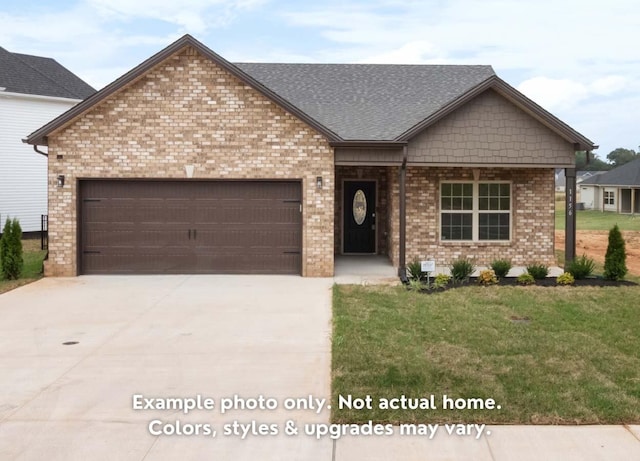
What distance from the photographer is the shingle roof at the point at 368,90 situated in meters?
16.7

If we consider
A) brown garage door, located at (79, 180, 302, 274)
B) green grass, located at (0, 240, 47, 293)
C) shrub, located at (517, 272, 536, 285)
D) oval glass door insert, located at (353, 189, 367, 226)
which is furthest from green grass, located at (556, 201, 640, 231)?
green grass, located at (0, 240, 47, 293)

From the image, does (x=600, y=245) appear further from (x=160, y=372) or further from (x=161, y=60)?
(x=160, y=372)

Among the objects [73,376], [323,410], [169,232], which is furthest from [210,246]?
[323,410]

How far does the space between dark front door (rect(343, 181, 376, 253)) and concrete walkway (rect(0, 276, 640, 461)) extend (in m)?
7.46

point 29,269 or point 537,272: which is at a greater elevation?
point 537,272

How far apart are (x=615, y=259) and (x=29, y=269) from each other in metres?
13.6

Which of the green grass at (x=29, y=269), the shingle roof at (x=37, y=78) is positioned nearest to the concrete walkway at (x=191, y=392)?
the green grass at (x=29, y=269)

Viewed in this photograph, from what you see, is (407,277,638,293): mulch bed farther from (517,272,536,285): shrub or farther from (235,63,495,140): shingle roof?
(235,63,495,140): shingle roof

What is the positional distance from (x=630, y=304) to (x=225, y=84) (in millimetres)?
9398

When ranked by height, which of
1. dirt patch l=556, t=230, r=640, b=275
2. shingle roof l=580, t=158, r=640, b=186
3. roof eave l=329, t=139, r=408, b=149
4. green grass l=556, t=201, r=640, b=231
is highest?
shingle roof l=580, t=158, r=640, b=186

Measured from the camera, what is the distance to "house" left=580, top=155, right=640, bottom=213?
4672 centimetres

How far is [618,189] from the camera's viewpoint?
160 feet

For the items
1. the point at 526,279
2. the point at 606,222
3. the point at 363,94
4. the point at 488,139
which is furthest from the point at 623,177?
the point at 526,279

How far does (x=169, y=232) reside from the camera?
15906 millimetres
